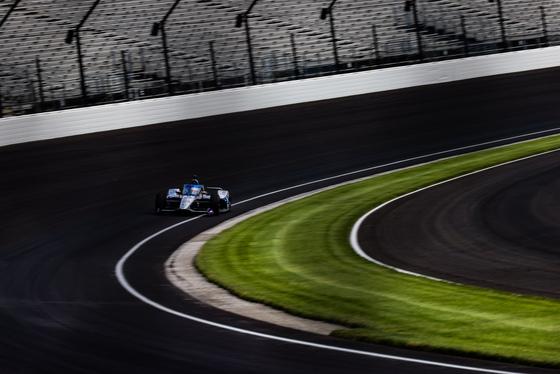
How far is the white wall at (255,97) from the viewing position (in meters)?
26.6

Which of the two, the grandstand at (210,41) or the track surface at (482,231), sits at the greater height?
the grandstand at (210,41)

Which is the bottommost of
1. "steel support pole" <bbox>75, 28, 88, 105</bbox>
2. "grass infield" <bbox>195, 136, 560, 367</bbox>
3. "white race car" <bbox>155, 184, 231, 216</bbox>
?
"grass infield" <bbox>195, 136, 560, 367</bbox>

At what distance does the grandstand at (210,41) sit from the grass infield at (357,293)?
13.1m

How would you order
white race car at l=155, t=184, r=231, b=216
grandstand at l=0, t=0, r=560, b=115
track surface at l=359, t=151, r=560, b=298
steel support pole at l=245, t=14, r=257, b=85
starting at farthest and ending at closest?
steel support pole at l=245, t=14, r=257, b=85 < grandstand at l=0, t=0, r=560, b=115 < white race car at l=155, t=184, r=231, b=216 < track surface at l=359, t=151, r=560, b=298

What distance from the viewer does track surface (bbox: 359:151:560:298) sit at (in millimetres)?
11258

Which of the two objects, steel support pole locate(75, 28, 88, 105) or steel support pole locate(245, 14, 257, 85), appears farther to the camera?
steel support pole locate(245, 14, 257, 85)

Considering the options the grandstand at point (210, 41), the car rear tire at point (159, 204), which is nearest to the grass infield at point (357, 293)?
the car rear tire at point (159, 204)

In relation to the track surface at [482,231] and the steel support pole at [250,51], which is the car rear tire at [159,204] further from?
Answer: the steel support pole at [250,51]

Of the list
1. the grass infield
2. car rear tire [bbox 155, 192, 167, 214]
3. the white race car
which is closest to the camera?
the grass infield

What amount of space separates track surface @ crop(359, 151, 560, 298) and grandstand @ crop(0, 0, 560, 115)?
13691mm

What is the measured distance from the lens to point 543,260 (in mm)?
11641

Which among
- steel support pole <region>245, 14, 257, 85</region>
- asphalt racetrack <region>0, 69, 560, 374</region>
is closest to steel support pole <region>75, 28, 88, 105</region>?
asphalt racetrack <region>0, 69, 560, 374</region>

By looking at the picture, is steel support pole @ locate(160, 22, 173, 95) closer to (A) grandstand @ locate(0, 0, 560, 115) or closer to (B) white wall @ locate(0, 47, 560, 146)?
(A) grandstand @ locate(0, 0, 560, 115)

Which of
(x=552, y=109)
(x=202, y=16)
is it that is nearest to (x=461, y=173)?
(x=552, y=109)
